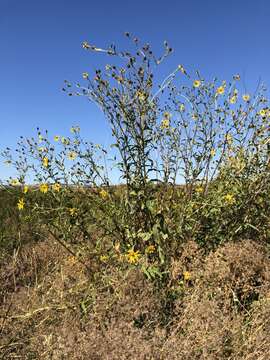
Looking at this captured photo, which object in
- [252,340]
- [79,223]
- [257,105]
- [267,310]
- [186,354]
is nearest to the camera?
[186,354]

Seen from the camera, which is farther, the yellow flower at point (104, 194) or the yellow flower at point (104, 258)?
the yellow flower at point (104, 194)

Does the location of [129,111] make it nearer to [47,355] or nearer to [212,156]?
[212,156]

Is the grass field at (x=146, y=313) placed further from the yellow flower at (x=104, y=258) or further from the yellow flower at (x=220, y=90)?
the yellow flower at (x=220, y=90)

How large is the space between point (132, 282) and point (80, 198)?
1243 mm

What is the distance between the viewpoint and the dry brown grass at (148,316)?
6.93 feet

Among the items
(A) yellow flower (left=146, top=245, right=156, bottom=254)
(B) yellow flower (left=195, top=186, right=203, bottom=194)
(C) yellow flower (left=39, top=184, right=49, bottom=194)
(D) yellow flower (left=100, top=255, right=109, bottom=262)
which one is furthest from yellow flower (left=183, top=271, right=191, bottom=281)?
(C) yellow flower (left=39, top=184, right=49, bottom=194)

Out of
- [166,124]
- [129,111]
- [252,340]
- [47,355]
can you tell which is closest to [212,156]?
[166,124]

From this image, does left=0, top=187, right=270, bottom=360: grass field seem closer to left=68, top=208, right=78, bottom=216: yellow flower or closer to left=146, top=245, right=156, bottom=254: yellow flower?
left=146, top=245, right=156, bottom=254: yellow flower

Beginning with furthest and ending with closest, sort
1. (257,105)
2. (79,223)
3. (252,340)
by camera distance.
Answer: (257,105)
(79,223)
(252,340)

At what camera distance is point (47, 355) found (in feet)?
7.03

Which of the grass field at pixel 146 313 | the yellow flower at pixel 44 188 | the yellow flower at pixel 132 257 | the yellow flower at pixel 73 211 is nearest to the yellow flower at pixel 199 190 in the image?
the grass field at pixel 146 313

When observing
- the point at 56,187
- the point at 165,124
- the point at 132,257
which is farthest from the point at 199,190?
the point at 56,187

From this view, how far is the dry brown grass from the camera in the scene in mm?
2111

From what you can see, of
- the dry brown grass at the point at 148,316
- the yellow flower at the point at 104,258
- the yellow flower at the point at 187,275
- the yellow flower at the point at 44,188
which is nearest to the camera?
the dry brown grass at the point at 148,316
